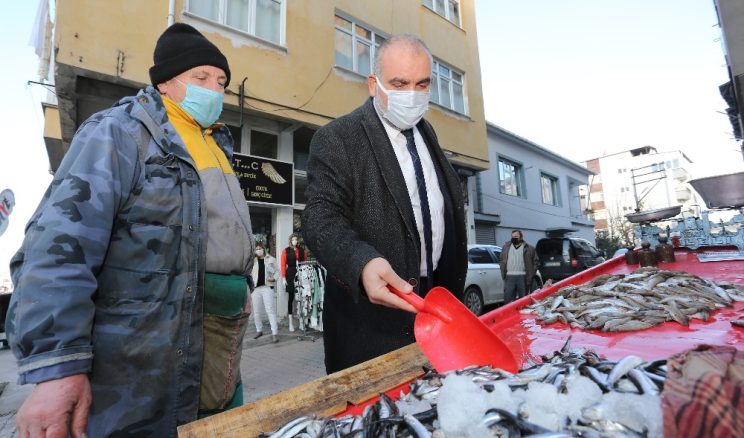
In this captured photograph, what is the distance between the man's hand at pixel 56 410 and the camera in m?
1.13

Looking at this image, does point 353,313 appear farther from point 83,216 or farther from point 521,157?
point 521,157

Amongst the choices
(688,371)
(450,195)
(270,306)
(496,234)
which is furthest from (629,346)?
(496,234)

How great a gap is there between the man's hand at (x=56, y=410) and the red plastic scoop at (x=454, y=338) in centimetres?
124

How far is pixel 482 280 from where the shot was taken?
34.4 ft

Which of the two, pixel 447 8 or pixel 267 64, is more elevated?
pixel 447 8

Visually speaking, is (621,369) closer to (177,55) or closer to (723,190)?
(177,55)

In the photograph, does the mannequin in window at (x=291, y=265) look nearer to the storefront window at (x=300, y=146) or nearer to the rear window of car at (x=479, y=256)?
the storefront window at (x=300, y=146)

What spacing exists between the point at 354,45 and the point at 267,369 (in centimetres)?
894

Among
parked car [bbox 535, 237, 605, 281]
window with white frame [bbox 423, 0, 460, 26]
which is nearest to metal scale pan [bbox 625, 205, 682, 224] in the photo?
parked car [bbox 535, 237, 605, 281]

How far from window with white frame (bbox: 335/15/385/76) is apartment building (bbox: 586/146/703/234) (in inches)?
1670

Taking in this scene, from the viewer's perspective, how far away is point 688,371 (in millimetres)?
803

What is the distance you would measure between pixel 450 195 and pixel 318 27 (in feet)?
30.5

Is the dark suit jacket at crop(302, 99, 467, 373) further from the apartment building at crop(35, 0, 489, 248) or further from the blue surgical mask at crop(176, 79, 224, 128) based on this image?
the apartment building at crop(35, 0, 489, 248)

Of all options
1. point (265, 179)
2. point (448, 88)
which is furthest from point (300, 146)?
point (448, 88)
